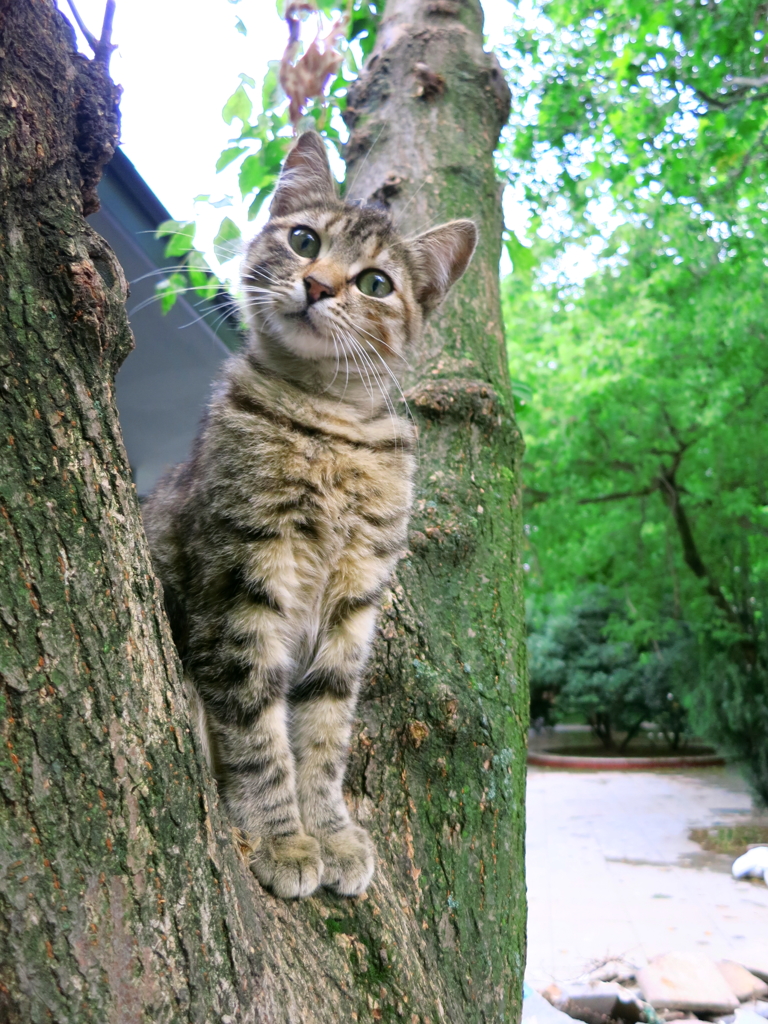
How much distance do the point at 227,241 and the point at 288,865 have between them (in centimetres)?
191

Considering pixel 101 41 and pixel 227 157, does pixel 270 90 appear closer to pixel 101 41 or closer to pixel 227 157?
pixel 227 157

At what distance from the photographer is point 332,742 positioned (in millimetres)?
1812

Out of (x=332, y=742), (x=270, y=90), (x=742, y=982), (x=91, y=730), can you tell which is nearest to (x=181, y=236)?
(x=270, y=90)

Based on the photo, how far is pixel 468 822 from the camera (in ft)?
5.34

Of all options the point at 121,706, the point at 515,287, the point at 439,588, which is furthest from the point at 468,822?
the point at 515,287

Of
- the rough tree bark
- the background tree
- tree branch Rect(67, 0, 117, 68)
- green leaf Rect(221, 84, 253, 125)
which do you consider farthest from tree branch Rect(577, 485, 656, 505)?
tree branch Rect(67, 0, 117, 68)

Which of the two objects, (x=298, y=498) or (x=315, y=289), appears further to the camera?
(x=315, y=289)

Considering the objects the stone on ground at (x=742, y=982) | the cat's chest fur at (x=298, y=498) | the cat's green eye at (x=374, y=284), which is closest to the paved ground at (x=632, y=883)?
the stone on ground at (x=742, y=982)

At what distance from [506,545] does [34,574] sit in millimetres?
1362

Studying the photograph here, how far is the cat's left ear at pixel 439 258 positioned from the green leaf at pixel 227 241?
0.55 meters

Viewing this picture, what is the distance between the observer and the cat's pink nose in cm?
208

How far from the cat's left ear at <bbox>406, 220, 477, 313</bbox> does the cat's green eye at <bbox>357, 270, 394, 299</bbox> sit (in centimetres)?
14

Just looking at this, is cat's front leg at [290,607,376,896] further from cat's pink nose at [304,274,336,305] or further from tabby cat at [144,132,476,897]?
cat's pink nose at [304,274,336,305]

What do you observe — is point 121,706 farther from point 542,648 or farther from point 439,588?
point 542,648
